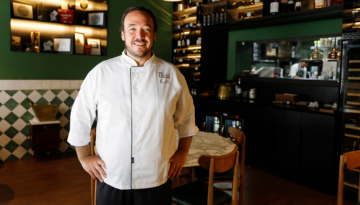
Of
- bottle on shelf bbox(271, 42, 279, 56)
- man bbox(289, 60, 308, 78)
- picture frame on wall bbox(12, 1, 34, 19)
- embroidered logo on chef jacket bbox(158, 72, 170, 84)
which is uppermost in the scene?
picture frame on wall bbox(12, 1, 34, 19)

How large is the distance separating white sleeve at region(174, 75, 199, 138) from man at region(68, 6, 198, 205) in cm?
7

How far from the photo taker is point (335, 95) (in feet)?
13.6

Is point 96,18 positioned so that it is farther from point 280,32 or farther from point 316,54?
point 316,54

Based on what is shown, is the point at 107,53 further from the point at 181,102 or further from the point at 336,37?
the point at 181,102

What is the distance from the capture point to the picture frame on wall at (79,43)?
5125mm

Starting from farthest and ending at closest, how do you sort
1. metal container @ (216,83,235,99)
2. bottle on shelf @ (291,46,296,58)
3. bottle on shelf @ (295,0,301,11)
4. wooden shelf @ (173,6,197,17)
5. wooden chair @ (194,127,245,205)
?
wooden shelf @ (173,6,197,17) < metal container @ (216,83,235,99) < bottle on shelf @ (291,46,296,58) < bottle on shelf @ (295,0,301,11) < wooden chair @ (194,127,245,205)

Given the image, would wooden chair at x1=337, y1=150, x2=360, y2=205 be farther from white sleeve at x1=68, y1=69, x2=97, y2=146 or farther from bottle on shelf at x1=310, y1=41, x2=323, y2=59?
bottle on shelf at x1=310, y1=41, x2=323, y2=59

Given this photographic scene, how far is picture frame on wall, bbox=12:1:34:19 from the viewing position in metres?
4.54

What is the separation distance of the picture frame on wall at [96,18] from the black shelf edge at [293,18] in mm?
2278

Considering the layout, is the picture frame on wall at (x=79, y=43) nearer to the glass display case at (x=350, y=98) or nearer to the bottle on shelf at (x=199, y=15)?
the bottle on shelf at (x=199, y=15)

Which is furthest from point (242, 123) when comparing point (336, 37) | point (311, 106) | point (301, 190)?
point (336, 37)

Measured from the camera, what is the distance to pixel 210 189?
192 centimetres

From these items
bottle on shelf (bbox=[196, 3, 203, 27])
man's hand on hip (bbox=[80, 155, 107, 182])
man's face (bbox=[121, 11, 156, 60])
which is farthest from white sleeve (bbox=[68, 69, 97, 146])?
bottle on shelf (bbox=[196, 3, 203, 27])

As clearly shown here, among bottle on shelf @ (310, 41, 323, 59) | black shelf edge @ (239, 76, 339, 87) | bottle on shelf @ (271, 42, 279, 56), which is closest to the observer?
black shelf edge @ (239, 76, 339, 87)
